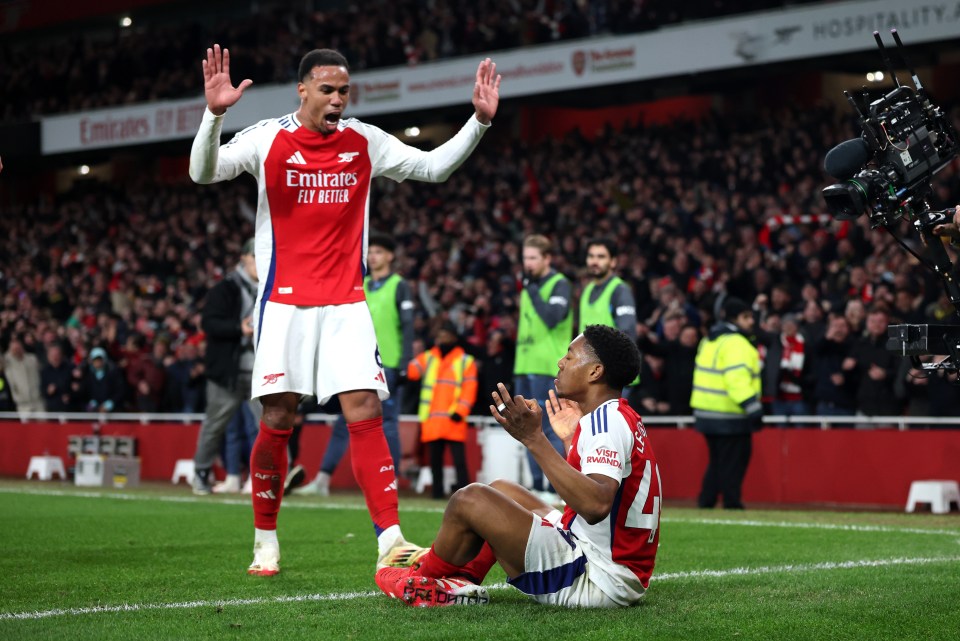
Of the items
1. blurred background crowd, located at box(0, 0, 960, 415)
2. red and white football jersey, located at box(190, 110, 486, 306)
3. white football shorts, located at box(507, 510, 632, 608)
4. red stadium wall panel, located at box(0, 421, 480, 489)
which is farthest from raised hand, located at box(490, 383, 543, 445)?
red stadium wall panel, located at box(0, 421, 480, 489)

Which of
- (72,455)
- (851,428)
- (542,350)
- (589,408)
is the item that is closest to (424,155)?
(589,408)

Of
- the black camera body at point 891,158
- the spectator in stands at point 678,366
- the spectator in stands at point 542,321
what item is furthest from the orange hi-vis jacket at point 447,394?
the black camera body at point 891,158

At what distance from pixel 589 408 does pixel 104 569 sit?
2771mm

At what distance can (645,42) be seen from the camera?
22.9m

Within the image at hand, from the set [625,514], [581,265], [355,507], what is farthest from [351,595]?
[581,265]

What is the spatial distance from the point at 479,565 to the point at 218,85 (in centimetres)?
238

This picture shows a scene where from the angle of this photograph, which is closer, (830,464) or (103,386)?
(830,464)

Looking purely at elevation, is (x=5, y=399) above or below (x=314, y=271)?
below

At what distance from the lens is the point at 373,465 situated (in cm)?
610

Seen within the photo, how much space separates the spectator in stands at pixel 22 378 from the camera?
2014 centimetres

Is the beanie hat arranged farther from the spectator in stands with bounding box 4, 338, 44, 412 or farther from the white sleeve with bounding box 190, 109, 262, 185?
the spectator in stands with bounding box 4, 338, 44, 412

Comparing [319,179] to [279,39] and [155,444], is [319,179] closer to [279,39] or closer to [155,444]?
[155,444]

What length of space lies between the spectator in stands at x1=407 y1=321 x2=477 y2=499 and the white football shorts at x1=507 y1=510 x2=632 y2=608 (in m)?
7.89

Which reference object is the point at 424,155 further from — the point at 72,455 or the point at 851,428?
the point at 72,455
